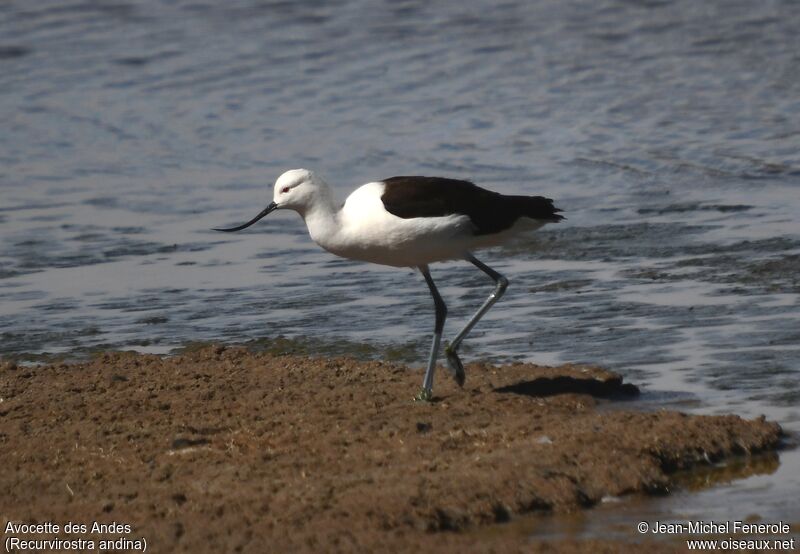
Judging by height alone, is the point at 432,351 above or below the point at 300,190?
below

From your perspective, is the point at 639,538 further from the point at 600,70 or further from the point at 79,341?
the point at 600,70

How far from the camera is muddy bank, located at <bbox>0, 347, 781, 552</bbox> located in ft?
16.1

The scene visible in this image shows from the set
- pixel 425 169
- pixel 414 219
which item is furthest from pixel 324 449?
pixel 425 169

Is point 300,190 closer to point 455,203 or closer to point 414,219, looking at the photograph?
point 414,219

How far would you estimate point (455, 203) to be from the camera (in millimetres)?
6656

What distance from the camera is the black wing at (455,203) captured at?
21.5ft

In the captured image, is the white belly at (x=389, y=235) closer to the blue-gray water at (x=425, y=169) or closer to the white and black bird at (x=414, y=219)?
the white and black bird at (x=414, y=219)

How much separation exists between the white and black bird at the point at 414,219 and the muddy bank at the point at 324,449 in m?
0.45

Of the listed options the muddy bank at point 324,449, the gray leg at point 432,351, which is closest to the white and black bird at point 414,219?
the gray leg at point 432,351

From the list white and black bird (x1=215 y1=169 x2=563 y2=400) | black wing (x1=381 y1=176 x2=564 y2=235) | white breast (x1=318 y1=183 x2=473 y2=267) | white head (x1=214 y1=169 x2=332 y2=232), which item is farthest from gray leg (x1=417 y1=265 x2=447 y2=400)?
white head (x1=214 y1=169 x2=332 y2=232)

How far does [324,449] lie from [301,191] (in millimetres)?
1470

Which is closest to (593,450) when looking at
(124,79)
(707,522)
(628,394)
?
(707,522)

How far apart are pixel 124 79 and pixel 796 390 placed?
1219 cm

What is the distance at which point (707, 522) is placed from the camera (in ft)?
16.0
